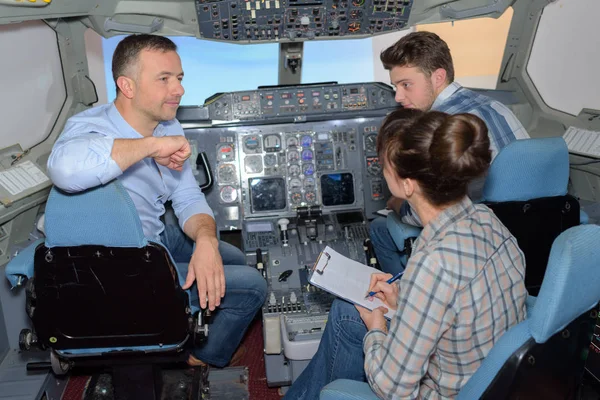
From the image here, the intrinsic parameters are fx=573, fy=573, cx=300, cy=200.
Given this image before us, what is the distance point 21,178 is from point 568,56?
3.38m

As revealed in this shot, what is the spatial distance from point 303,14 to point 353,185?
1.13 m

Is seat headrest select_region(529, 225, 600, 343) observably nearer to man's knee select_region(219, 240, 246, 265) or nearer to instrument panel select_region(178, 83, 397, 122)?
man's knee select_region(219, 240, 246, 265)

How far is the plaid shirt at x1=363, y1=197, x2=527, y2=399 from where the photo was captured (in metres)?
1.27

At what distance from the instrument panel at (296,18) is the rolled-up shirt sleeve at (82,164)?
1830 millimetres

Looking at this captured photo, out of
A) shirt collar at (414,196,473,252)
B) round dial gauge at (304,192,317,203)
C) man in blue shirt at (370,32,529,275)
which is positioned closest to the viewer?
shirt collar at (414,196,473,252)

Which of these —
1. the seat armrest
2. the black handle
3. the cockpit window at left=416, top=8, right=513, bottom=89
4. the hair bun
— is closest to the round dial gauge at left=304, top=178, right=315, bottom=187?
the black handle

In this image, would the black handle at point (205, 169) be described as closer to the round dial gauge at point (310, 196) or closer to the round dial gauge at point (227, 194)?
the round dial gauge at point (227, 194)

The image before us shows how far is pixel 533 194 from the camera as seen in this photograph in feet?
7.13

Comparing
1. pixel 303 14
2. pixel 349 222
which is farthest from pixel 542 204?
pixel 303 14

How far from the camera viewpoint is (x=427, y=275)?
127cm

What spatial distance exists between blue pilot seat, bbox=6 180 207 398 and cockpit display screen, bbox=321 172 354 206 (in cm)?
194

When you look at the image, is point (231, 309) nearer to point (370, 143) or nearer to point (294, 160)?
point (294, 160)

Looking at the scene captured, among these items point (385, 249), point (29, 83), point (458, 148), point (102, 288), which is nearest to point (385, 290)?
point (458, 148)

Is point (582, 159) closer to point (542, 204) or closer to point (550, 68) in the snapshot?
point (550, 68)
